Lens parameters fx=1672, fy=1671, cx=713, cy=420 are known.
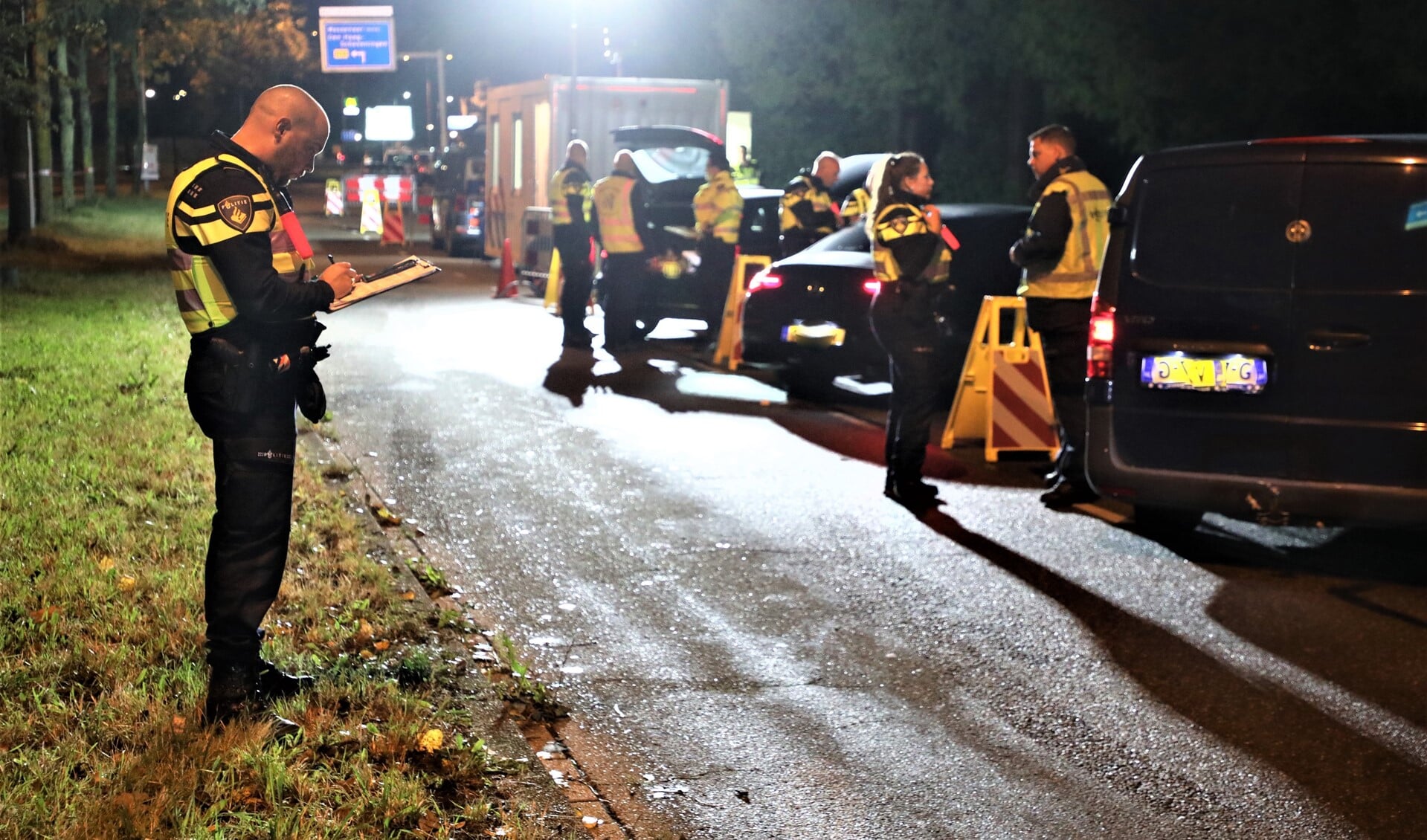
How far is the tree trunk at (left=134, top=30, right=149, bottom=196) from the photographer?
45753 millimetres

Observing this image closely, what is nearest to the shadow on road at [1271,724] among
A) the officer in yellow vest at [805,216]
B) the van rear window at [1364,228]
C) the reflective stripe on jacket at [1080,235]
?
the van rear window at [1364,228]

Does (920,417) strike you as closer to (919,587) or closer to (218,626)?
(919,587)

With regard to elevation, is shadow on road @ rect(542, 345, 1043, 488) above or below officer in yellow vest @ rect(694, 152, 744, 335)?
below

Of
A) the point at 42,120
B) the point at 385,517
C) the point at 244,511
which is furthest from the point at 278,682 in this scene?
the point at 42,120

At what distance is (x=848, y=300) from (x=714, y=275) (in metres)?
3.95

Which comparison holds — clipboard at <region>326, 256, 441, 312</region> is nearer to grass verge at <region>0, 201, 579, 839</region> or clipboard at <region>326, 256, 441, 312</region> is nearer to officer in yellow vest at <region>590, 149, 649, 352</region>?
grass verge at <region>0, 201, 579, 839</region>

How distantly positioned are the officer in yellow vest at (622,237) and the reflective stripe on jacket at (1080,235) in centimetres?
669

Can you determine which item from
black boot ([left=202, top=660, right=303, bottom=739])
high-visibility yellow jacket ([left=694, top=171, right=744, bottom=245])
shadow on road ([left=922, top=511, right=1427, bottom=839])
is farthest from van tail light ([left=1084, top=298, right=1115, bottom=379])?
high-visibility yellow jacket ([left=694, top=171, right=744, bottom=245])

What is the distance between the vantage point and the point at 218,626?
488cm

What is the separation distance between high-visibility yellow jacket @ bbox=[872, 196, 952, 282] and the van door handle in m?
2.55

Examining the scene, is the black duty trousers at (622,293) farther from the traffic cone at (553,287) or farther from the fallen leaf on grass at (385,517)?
the fallen leaf on grass at (385,517)

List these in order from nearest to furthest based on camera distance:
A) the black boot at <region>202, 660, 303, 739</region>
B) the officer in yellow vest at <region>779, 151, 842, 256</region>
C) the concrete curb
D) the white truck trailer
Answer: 1. the concrete curb
2. the black boot at <region>202, 660, 303, 739</region>
3. the officer in yellow vest at <region>779, 151, 842, 256</region>
4. the white truck trailer

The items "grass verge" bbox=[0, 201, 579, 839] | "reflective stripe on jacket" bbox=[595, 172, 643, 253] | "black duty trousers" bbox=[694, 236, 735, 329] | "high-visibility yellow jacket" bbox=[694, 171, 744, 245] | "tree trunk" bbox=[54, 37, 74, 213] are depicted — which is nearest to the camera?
→ "grass verge" bbox=[0, 201, 579, 839]

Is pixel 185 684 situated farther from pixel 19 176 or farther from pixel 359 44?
pixel 359 44
